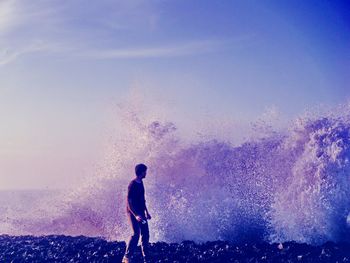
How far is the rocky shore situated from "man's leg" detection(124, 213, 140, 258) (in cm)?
47

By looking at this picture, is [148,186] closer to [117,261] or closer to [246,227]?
[246,227]

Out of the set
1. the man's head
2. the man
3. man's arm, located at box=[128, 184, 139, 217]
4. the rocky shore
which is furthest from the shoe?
the man's head

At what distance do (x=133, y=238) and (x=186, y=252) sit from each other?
1596mm

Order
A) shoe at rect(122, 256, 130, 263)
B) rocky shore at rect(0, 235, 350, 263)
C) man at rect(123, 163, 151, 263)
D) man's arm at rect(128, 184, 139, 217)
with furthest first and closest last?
man's arm at rect(128, 184, 139, 217)
man at rect(123, 163, 151, 263)
shoe at rect(122, 256, 130, 263)
rocky shore at rect(0, 235, 350, 263)

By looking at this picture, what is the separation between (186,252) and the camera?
13.4 metres

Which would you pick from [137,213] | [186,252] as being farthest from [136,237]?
[186,252]

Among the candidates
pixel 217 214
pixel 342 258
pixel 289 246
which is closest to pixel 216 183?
pixel 217 214

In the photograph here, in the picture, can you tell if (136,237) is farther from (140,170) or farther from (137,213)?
(140,170)

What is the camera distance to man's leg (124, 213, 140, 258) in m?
12.6

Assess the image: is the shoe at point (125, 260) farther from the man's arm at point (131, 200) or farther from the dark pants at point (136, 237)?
the man's arm at point (131, 200)

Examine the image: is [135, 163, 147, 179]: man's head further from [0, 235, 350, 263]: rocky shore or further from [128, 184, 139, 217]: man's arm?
[0, 235, 350, 263]: rocky shore

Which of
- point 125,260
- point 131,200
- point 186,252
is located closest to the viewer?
point 125,260

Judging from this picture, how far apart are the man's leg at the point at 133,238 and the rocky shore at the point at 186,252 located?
47 cm

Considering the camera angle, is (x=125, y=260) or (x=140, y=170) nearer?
(x=125, y=260)
